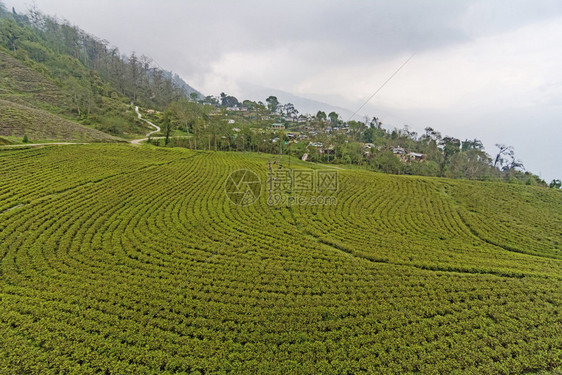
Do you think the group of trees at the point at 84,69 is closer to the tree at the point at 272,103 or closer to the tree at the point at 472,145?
the tree at the point at 272,103

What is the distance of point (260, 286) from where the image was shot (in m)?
13.0

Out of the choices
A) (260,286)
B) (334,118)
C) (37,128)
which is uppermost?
(334,118)

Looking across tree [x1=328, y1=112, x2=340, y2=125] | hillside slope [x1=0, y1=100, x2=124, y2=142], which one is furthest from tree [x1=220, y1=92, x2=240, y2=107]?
hillside slope [x1=0, y1=100, x2=124, y2=142]

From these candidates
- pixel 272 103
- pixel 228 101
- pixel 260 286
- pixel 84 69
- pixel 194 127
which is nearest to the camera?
pixel 260 286

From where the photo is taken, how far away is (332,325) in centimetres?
1075

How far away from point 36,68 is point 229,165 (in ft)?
303

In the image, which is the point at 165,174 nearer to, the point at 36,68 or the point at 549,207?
the point at 549,207

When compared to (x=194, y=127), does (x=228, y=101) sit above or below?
above

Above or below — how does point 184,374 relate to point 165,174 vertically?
below

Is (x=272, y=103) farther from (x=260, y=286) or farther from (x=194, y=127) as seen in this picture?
(x=260, y=286)

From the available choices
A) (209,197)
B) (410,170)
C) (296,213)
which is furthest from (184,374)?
(410,170)

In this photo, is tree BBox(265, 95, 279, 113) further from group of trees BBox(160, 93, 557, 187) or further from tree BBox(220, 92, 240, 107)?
group of trees BBox(160, 93, 557, 187)

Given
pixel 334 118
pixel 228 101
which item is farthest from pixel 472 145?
pixel 228 101

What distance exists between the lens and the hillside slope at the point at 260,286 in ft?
30.7
